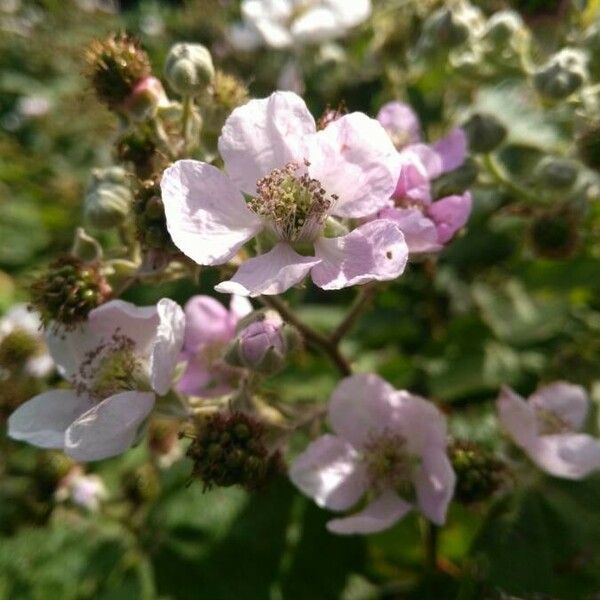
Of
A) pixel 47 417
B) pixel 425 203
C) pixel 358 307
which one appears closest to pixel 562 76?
pixel 425 203

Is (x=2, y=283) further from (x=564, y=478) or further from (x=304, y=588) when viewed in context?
(x=564, y=478)

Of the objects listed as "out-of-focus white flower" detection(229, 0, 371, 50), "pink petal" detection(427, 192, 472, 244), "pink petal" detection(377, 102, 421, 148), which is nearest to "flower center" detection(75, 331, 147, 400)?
"pink petal" detection(427, 192, 472, 244)

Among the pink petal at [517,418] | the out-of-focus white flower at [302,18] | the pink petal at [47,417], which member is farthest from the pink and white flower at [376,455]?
the out-of-focus white flower at [302,18]

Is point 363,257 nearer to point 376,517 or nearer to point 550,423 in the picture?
point 376,517

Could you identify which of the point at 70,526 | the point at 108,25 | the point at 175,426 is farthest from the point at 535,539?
the point at 108,25

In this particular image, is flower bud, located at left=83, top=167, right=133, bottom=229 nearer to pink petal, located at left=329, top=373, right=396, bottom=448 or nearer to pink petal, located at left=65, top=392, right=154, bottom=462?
pink petal, located at left=65, top=392, right=154, bottom=462

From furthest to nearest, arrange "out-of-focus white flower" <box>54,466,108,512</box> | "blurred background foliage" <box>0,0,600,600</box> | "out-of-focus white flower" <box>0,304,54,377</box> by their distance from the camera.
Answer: "out-of-focus white flower" <box>0,304,54,377</box>
"out-of-focus white flower" <box>54,466,108,512</box>
"blurred background foliage" <box>0,0,600,600</box>
